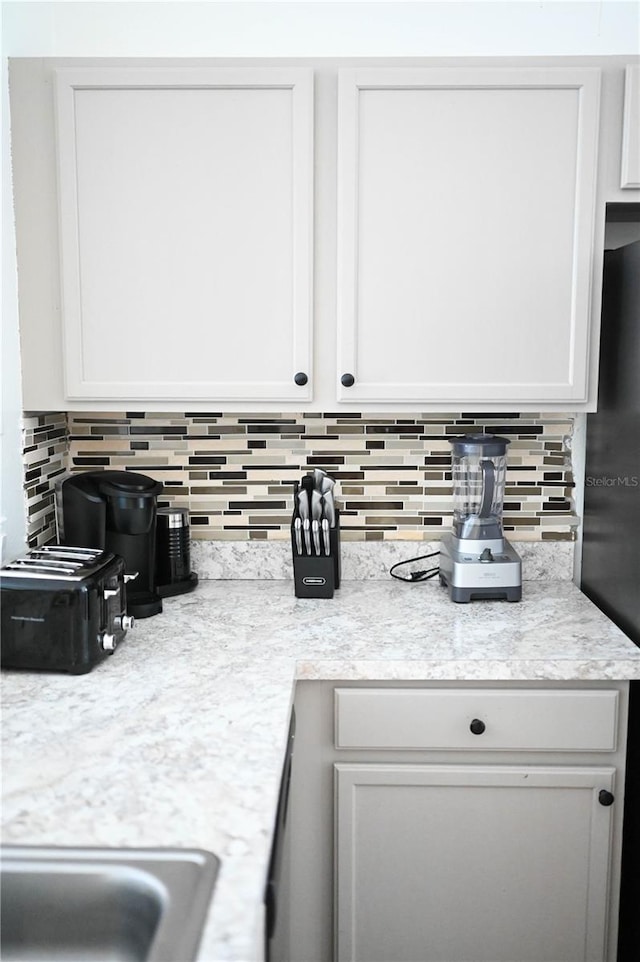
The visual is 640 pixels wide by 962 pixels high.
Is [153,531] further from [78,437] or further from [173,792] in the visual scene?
[173,792]

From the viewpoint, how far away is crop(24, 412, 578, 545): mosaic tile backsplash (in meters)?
2.35

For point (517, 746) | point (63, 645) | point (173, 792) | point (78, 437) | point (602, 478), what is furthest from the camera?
point (78, 437)

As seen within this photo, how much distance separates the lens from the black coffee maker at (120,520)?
2004mm

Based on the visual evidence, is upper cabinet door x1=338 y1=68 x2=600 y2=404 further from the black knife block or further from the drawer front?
the drawer front

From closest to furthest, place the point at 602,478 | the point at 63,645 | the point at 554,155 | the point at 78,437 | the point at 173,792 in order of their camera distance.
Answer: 1. the point at 173,792
2. the point at 63,645
3. the point at 554,155
4. the point at 602,478
5. the point at 78,437

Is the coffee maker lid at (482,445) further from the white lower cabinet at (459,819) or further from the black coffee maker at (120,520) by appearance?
the black coffee maker at (120,520)

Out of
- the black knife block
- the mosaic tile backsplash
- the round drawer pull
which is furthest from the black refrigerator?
the black knife block

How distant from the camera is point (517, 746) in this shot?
1.83 m

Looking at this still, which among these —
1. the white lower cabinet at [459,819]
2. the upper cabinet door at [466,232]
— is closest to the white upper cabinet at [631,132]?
the upper cabinet door at [466,232]

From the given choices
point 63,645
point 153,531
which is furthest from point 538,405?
point 63,645

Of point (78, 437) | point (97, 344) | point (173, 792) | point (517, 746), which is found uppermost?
point (97, 344)

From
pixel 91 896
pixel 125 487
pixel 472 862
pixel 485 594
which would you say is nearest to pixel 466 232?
pixel 485 594

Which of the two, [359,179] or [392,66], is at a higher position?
[392,66]

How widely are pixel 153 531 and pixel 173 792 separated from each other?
91cm
